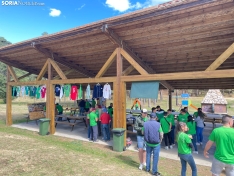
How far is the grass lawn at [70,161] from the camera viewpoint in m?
5.05

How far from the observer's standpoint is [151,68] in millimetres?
9820

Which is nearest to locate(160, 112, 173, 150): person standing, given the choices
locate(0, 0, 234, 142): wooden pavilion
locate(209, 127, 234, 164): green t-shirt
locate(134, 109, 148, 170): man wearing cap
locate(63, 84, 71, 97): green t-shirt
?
locate(0, 0, 234, 142): wooden pavilion

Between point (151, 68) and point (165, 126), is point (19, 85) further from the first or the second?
point (165, 126)

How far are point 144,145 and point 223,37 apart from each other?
4.71m

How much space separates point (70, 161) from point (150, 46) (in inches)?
216

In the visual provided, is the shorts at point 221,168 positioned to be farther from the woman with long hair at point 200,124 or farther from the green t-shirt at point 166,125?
the woman with long hair at point 200,124

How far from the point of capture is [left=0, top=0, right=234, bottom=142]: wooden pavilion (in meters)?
5.66

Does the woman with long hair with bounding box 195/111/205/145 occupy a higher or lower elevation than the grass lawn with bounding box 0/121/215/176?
higher

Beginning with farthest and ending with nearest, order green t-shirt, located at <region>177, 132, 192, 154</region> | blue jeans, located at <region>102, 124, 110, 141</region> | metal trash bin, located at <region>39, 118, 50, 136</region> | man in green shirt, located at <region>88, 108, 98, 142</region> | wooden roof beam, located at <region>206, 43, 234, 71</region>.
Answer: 1. metal trash bin, located at <region>39, 118, 50, 136</region>
2. blue jeans, located at <region>102, 124, 110, 141</region>
3. man in green shirt, located at <region>88, 108, 98, 142</region>
4. wooden roof beam, located at <region>206, 43, 234, 71</region>
5. green t-shirt, located at <region>177, 132, 192, 154</region>

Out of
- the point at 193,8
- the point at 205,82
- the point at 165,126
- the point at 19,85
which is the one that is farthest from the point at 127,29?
the point at 19,85

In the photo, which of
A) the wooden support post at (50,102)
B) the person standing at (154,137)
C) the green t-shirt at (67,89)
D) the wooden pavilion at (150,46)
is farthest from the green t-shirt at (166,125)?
the wooden support post at (50,102)

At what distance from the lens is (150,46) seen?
7684 millimetres

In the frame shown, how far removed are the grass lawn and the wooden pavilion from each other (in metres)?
1.68

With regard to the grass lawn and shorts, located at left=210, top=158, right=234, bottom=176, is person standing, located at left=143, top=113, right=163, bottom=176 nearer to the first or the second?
the grass lawn
